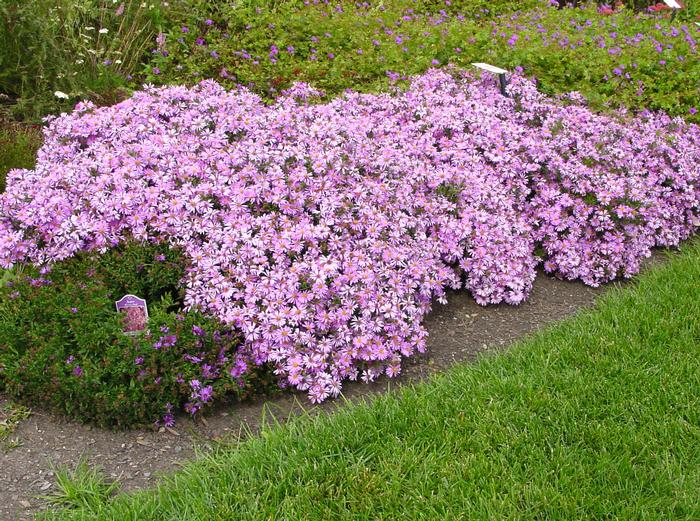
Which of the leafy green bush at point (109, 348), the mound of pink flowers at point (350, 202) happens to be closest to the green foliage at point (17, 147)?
the mound of pink flowers at point (350, 202)

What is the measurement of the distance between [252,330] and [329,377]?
403mm

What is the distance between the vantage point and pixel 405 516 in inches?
103

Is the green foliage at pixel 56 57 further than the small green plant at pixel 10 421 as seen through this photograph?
Yes

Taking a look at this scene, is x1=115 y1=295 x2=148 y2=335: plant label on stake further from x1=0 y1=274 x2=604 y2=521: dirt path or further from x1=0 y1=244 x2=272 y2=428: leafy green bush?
x1=0 y1=274 x2=604 y2=521: dirt path

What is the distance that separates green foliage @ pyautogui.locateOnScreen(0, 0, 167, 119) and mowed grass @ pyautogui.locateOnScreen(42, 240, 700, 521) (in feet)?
12.4

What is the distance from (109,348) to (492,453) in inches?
63.7

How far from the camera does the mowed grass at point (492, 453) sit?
2645 mm

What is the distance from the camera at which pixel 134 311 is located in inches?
129

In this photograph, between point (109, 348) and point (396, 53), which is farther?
point (396, 53)

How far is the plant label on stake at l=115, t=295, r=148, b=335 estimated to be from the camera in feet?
10.7

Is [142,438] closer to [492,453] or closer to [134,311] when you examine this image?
[134,311]

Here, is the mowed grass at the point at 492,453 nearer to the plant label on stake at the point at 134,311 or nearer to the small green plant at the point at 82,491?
the small green plant at the point at 82,491

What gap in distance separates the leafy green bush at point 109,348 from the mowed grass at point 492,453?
0.35m

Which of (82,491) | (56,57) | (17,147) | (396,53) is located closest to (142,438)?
(82,491)
